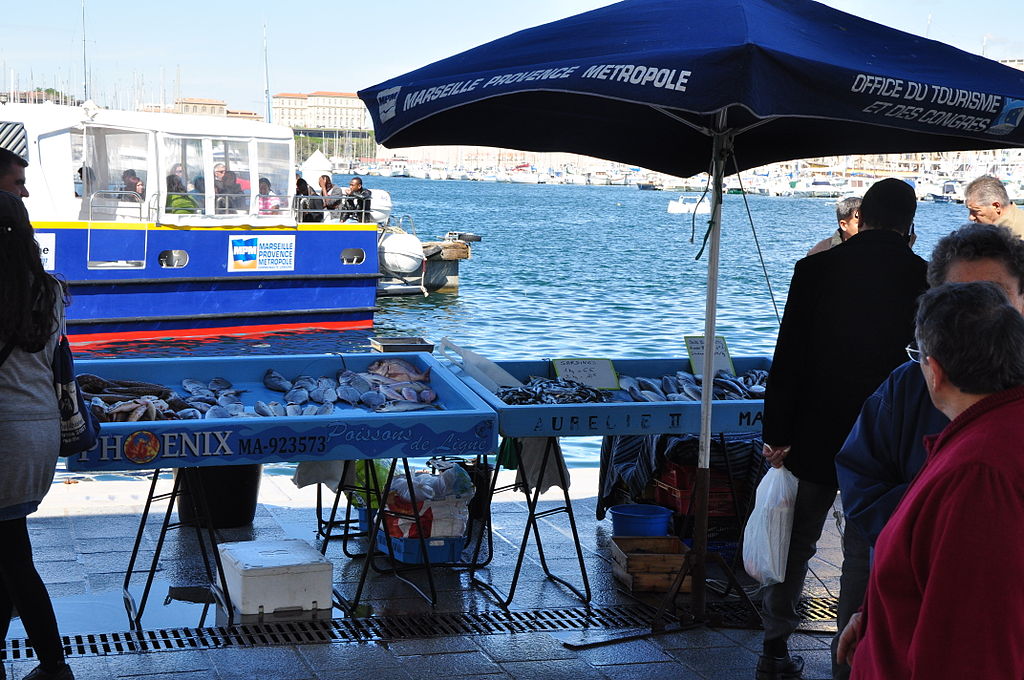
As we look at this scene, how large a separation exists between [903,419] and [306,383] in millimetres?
3734

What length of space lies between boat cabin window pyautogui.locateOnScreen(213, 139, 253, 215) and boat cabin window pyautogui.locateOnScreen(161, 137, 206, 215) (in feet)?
0.70

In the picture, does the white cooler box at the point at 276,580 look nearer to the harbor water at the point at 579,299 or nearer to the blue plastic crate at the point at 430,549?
the blue plastic crate at the point at 430,549

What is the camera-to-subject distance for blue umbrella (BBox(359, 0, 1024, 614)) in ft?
11.7

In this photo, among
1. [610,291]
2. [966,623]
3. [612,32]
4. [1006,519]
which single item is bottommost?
[610,291]

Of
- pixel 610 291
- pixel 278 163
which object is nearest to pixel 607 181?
pixel 610 291

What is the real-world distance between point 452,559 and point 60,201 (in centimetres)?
1126

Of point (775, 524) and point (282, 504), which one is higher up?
point (775, 524)

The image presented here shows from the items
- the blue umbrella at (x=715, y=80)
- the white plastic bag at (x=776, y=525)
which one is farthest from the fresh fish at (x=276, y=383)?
the white plastic bag at (x=776, y=525)

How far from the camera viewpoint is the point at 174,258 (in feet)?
49.5

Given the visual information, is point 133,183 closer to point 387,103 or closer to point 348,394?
point 348,394

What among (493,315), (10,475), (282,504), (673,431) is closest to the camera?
(10,475)

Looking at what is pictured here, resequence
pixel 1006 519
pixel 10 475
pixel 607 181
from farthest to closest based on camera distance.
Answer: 1. pixel 607 181
2. pixel 10 475
3. pixel 1006 519

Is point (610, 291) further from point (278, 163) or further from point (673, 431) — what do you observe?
point (673, 431)

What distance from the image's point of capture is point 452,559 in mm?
5641
